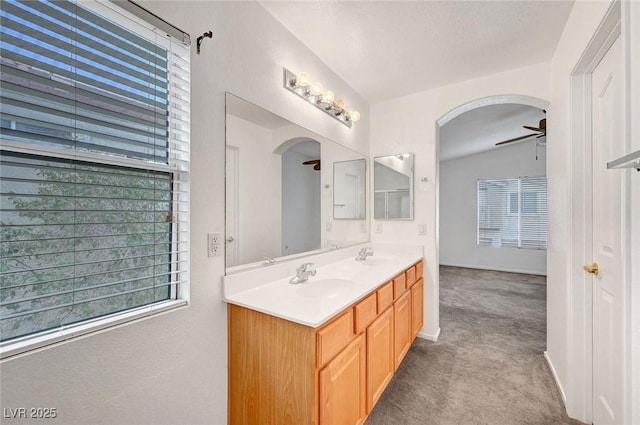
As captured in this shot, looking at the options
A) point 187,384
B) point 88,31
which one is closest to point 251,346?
point 187,384

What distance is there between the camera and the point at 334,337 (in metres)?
1.18

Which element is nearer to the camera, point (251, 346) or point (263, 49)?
point (251, 346)

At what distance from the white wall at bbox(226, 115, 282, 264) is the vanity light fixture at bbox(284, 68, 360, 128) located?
43cm

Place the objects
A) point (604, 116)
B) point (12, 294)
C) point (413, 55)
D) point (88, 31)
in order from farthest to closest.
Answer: point (413, 55) < point (604, 116) < point (88, 31) < point (12, 294)

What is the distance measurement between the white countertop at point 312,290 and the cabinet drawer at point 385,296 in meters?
0.06

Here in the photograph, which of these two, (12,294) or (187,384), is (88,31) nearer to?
(12,294)

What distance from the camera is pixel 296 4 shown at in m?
1.55

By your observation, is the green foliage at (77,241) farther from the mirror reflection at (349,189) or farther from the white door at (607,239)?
the white door at (607,239)

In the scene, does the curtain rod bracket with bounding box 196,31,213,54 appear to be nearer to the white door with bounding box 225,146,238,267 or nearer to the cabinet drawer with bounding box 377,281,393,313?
the white door with bounding box 225,146,238,267

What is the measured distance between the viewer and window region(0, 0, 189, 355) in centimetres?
80

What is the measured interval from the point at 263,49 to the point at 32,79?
1.09m

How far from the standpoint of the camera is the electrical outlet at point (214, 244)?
1.27m

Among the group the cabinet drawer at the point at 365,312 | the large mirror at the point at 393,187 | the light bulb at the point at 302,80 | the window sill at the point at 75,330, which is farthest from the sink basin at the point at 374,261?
the window sill at the point at 75,330

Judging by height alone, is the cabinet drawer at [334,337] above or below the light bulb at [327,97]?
below
